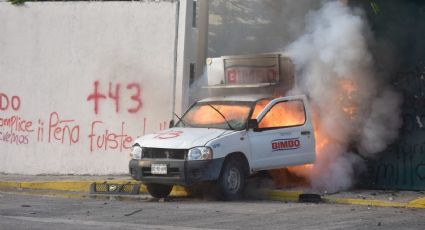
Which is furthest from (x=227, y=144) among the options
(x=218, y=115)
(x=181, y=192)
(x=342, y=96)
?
(x=342, y=96)

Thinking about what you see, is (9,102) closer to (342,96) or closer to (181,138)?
(181,138)

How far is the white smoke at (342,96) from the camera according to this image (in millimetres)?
15219

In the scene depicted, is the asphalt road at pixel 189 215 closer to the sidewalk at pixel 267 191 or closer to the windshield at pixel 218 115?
the sidewalk at pixel 267 191

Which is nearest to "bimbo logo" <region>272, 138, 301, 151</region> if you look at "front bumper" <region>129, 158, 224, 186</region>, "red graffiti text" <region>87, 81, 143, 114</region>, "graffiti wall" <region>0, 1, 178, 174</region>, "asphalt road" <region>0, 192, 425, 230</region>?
"asphalt road" <region>0, 192, 425, 230</region>

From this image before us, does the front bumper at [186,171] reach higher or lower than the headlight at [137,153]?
lower

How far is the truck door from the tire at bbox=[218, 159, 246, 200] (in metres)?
0.30

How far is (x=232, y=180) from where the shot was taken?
45.7 feet

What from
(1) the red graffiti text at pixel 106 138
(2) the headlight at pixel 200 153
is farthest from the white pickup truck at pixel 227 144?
(1) the red graffiti text at pixel 106 138

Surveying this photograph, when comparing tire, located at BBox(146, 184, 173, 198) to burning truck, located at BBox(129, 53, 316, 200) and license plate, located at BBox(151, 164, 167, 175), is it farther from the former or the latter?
license plate, located at BBox(151, 164, 167, 175)

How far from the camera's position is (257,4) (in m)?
18.4

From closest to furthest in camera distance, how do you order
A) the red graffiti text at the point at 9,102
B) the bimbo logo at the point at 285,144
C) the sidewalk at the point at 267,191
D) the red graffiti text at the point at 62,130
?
1. the sidewalk at the point at 267,191
2. the bimbo logo at the point at 285,144
3. the red graffiti text at the point at 62,130
4. the red graffiti text at the point at 9,102

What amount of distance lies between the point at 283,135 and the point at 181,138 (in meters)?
1.88

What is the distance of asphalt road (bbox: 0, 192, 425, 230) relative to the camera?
11016 mm

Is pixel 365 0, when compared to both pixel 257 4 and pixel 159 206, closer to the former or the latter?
pixel 257 4
